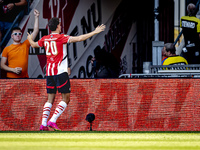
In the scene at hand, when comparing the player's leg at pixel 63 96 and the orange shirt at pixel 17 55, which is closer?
the player's leg at pixel 63 96

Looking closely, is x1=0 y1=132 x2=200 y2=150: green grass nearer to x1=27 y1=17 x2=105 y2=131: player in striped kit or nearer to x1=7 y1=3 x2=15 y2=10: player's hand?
x1=27 y1=17 x2=105 y2=131: player in striped kit

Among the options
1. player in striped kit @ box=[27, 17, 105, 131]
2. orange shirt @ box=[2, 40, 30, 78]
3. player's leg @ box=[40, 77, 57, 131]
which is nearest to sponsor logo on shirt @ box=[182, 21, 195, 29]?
orange shirt @ box=[2, 40, 30, 78]

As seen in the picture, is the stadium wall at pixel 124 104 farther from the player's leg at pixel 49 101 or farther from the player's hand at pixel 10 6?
the player's hand at pixel 10 6

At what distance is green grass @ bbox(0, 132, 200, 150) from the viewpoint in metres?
5.33

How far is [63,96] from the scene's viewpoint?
7.54 metres

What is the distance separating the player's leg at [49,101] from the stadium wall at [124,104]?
0.40m

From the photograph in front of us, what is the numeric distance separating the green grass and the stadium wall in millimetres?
1148

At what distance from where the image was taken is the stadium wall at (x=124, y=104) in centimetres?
793

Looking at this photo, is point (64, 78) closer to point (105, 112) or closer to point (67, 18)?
point (105, 112)

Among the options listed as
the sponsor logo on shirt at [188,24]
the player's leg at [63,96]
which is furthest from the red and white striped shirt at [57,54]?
the sponsor logo on shirt at [188,24]

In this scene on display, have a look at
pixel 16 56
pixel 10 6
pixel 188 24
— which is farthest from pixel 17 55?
pixel 188 24

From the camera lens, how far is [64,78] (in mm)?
7504

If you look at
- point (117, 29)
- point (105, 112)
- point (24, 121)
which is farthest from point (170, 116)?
point (117, 29)

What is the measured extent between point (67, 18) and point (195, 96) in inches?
205
